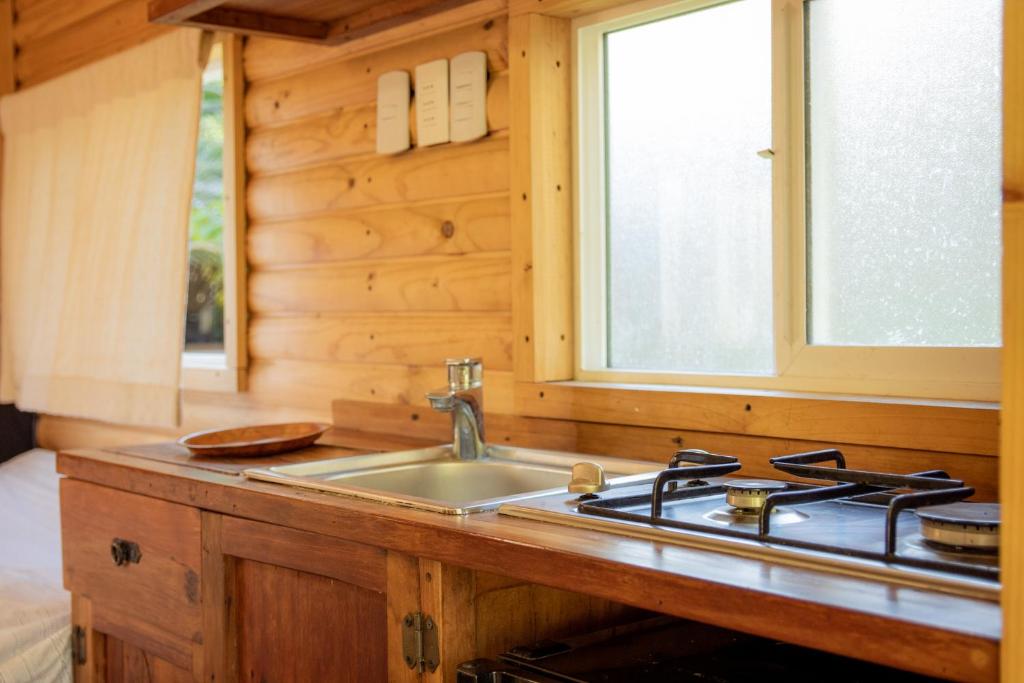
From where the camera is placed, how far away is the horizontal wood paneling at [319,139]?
258cm

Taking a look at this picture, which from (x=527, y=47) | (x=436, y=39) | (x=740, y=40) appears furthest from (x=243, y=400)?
(x=740, y=40)

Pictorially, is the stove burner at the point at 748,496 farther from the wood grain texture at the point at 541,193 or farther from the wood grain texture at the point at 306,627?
the wood grain texture at the point at 541,193

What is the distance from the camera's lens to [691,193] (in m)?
2.07

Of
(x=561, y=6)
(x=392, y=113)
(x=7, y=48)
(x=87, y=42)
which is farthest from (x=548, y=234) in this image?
(x=7, y=48)

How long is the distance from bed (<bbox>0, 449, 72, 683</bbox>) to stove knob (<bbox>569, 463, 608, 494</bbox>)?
1.33 m

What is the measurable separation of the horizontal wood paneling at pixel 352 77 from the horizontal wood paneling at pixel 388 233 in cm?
27

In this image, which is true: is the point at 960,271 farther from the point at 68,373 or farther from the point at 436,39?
the point at 68,373

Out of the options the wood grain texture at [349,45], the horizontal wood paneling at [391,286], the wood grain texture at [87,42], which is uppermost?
the wood grain texture at [87,42]

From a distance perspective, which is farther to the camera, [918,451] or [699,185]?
[699,185]

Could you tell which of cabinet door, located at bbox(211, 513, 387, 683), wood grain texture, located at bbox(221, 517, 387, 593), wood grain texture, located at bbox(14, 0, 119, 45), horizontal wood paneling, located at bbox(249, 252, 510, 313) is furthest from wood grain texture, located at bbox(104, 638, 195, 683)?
wood grain texture, located at bbox(14, 0, 119, 45)

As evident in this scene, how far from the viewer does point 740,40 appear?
78.2 inches

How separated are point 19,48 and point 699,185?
3.01 meters

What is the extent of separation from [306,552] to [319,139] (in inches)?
52.3

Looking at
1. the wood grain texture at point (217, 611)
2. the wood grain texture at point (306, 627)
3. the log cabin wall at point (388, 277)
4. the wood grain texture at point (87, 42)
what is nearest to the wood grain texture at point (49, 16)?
the wood grain texture at point (87, 42)
